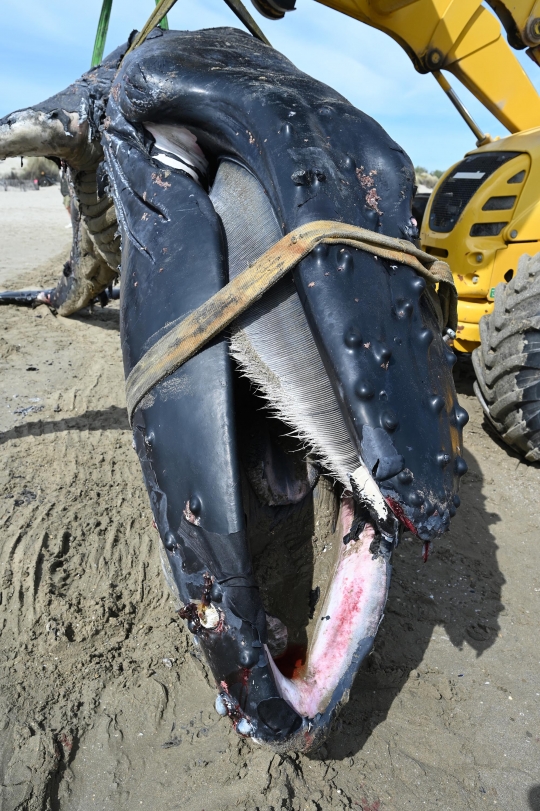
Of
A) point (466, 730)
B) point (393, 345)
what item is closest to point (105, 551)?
point (466, 730)

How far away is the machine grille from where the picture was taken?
4.84m

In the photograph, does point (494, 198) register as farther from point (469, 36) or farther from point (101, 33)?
point (101, 33)

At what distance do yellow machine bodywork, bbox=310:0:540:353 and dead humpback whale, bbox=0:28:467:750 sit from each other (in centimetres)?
303

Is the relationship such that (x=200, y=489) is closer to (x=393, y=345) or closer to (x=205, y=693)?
(x=393, y=345)

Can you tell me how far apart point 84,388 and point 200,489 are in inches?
136

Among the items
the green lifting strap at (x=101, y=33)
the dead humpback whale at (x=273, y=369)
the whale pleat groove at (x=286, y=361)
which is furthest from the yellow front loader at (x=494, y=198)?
the whale pleat groove at (x=286, y=361)

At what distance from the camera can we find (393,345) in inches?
52.5

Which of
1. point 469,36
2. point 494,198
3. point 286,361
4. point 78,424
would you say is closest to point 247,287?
point 286,361

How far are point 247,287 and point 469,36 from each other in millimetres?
4244

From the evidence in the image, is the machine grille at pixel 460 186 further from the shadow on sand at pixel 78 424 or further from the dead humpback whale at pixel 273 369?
the dead humpback whale at pixel 273 369

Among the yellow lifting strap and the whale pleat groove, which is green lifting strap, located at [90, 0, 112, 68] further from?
the yellow lifting strap

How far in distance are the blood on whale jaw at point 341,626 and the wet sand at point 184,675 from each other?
51cm

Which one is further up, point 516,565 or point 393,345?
point 393,345

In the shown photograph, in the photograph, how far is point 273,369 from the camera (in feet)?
4.91
